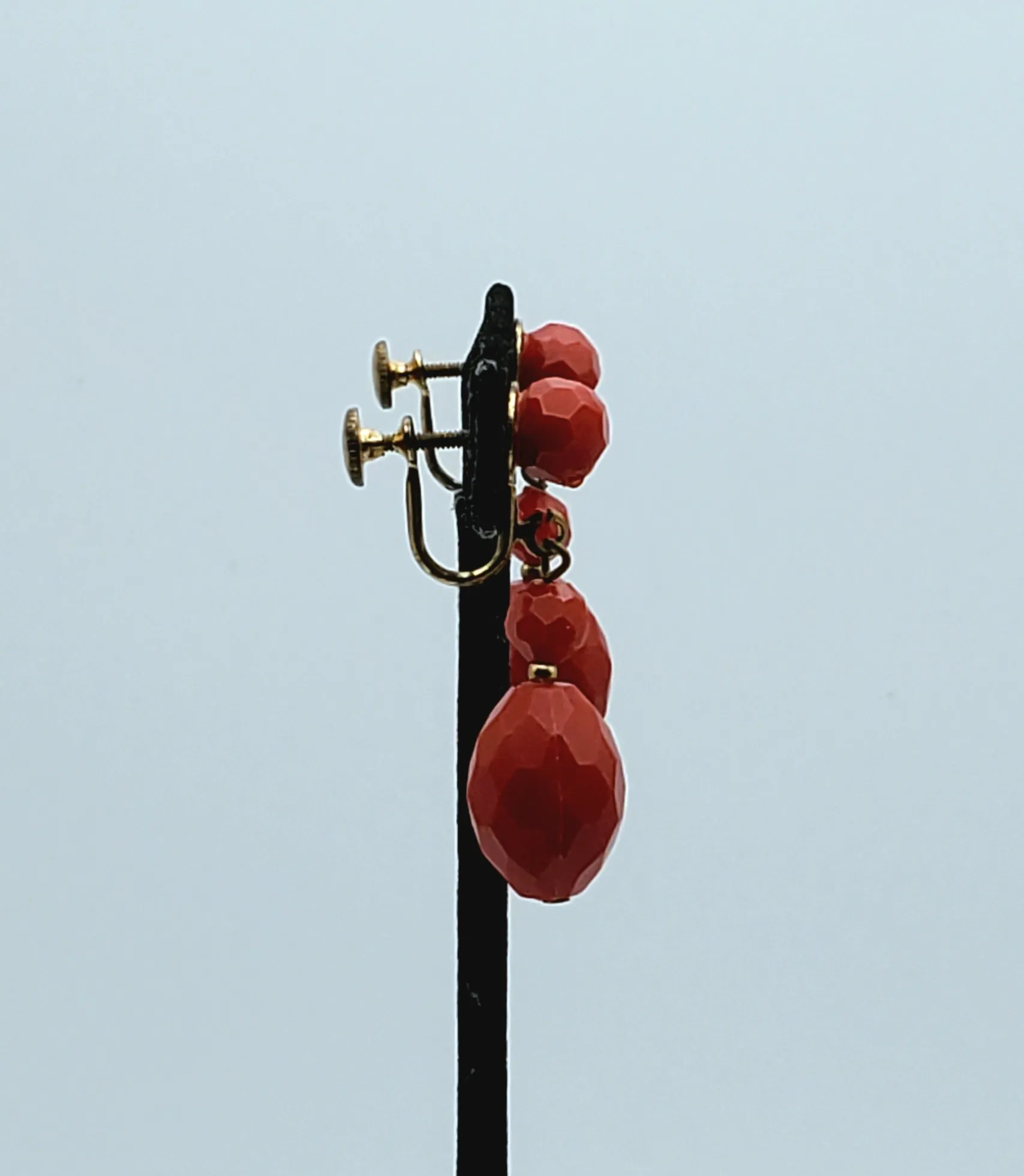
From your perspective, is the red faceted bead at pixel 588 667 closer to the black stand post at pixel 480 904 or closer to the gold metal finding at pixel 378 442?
the black stand post at pixel 480 904

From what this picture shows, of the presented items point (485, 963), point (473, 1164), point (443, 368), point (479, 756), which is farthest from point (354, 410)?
point (473, 1164)

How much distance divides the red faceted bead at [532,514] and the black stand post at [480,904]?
35 mm

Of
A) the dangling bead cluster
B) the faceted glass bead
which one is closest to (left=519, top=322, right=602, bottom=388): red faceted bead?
the dangling bead cluster

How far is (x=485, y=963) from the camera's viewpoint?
40.8 inches

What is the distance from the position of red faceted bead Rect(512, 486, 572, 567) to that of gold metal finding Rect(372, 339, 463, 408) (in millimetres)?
82

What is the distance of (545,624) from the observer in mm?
1032

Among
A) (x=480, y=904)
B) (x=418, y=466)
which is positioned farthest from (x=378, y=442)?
(x=480, y=904)

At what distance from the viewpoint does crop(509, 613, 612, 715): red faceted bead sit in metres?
1.04

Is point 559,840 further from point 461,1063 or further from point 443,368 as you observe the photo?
point 443,368

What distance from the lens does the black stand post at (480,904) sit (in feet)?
3.34

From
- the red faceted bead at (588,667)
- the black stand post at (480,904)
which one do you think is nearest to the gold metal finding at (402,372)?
the black stand post at (480,904)

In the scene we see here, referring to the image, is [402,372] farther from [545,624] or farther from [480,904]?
[480,904]

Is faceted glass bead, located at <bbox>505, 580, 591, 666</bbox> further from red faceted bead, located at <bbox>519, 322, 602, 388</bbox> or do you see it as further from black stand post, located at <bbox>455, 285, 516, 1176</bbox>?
red faceted bead, located at <bbox>519, 322, 602, 388</bbox>

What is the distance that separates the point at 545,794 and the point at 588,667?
0.42 feet
